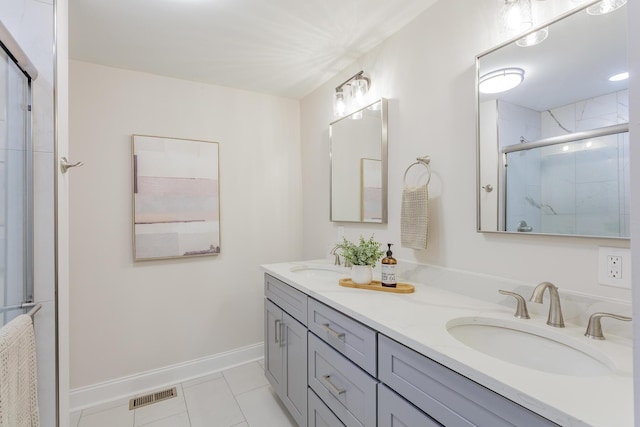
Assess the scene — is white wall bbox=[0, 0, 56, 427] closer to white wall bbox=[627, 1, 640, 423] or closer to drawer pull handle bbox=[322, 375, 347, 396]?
drawer pull handle bbox=[322, 375, 347, 396]

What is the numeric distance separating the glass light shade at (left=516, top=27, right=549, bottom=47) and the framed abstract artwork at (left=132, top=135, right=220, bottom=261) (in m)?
2.05

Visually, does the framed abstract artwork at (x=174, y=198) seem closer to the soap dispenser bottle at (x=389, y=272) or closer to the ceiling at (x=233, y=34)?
the ceiling at (x=233, y=34)

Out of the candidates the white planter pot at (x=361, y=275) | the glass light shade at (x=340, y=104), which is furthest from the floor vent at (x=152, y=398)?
the glass light shade at (x=340, y=104)

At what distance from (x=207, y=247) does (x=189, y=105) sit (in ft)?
3.69

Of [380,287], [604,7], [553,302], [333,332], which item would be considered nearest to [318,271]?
[380,287]

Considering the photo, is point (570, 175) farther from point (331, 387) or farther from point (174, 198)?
point (174, 198)

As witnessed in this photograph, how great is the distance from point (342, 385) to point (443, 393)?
0.55 metres

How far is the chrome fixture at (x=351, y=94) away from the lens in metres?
1.97

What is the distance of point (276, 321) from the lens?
1924 millimetres

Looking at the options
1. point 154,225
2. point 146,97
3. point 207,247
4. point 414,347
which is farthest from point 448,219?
point 146,97

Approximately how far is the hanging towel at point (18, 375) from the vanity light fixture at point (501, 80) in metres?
1.95

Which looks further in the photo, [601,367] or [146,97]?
[146,97]

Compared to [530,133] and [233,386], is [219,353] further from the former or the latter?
[530,133]

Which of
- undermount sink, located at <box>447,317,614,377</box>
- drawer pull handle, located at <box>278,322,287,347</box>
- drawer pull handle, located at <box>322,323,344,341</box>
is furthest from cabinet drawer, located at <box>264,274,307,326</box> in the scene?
undermount sink, located at <box>447,317,614,377</box>
